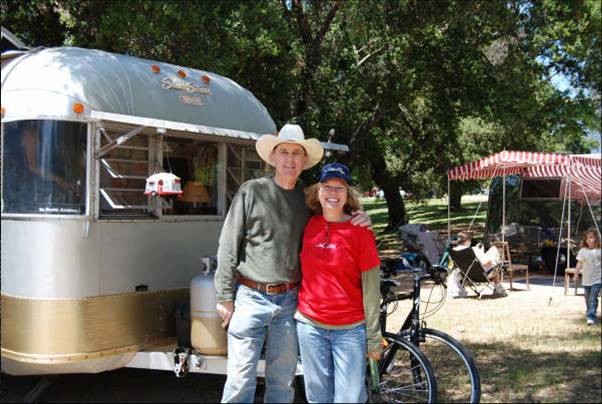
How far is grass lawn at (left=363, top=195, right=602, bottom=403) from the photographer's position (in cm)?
546

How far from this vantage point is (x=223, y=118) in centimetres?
566

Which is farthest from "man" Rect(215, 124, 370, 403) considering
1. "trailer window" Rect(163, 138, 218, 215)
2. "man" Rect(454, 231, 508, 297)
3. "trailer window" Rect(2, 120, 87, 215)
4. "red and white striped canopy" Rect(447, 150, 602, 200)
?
"red and white striped canopy" Rect(447, 150, 602, 200)

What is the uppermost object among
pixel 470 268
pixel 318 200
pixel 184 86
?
pixel 184 86

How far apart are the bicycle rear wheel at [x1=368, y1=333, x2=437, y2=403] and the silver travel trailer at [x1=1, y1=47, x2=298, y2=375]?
68.4 inches

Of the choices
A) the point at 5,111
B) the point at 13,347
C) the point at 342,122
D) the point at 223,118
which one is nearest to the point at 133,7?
the point at 223,118

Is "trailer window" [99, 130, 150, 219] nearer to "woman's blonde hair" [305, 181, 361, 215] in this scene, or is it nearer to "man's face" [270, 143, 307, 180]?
"man's face" [270, 143, 307, 180]

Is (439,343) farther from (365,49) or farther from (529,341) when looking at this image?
(365,49)

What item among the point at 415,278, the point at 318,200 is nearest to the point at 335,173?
the point at 318,200

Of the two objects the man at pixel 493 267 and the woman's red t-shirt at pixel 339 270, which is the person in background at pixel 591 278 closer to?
the man at pixel 493 267

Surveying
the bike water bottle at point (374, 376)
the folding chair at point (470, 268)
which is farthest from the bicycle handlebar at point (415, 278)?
the folding chair at point (470, 268)

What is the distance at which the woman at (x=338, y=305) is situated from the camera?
3.50 m

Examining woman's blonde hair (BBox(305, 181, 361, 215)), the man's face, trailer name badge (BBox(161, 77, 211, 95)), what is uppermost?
trailer name badge (BBox(161, 77, 211, 95))

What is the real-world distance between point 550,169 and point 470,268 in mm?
4225

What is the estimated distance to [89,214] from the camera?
4586 mm
